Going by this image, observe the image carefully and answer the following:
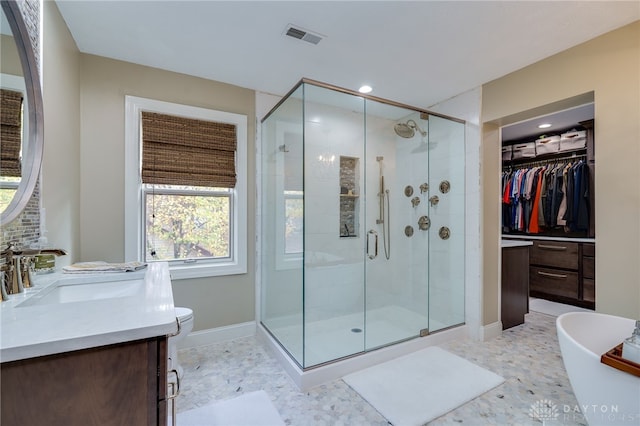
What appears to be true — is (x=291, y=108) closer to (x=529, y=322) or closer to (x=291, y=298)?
(x=291, y=298)

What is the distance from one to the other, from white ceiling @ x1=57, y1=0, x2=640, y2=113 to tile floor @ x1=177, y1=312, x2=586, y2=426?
8.18 feet

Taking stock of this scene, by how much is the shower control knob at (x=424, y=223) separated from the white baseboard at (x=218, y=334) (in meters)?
2.11

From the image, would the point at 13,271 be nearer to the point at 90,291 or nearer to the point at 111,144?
the point at 90,291

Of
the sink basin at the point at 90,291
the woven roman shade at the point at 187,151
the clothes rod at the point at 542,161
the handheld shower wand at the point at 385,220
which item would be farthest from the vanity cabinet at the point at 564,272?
the sink basin at the point at 90,291

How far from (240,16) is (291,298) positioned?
7.00 ft

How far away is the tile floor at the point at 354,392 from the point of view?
176 cm

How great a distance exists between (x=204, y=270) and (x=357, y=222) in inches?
67.0

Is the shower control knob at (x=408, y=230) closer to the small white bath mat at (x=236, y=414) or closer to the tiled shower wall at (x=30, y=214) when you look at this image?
the small white bath mat at (x=236, y=414)

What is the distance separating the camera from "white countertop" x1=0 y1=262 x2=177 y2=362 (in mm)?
727

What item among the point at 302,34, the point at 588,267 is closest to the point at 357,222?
the point at 302,34

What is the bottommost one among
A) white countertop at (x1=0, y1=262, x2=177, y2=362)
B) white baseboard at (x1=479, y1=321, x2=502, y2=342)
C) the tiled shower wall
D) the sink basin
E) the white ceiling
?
white baseboard at (x1=479, y1=321, x2=502, y2=342)

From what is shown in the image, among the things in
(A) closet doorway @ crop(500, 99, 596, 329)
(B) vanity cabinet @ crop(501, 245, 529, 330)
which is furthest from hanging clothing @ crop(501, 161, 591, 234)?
(B) vanity cabinet @ crop(501, 245, 529, 330)

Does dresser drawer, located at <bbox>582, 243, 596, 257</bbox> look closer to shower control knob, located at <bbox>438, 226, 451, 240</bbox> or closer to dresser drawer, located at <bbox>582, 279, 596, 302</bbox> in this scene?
dresser drawer, located at <bbox>582, 279, 596, 302</bbox>

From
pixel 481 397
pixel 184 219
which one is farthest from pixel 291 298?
pixel 481 397
